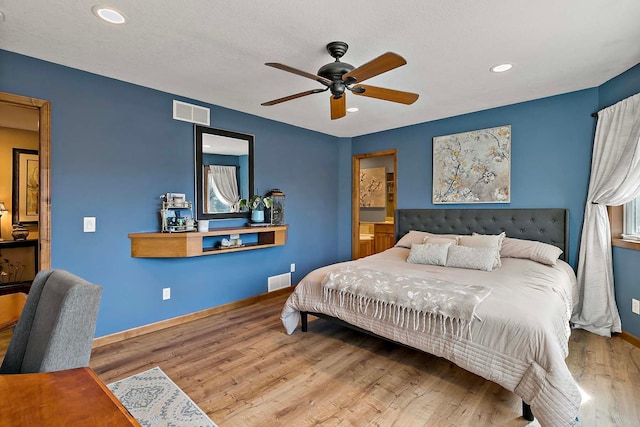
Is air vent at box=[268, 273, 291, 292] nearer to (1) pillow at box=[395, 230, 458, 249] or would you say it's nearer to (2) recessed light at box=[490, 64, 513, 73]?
(1) pillow at box=[395, 230, 458, 249]

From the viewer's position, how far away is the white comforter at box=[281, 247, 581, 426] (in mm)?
1642

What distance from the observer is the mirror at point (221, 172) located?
3585mm

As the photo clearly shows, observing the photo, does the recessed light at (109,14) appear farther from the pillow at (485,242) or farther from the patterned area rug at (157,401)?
the pillow at (485,242)

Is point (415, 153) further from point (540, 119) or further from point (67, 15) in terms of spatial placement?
point (67, 15)

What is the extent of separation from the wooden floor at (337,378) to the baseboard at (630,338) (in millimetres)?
58

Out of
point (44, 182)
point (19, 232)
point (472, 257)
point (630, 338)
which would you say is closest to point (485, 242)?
point (472, 257)

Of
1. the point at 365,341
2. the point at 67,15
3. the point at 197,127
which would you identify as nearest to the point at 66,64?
the point at 67,15

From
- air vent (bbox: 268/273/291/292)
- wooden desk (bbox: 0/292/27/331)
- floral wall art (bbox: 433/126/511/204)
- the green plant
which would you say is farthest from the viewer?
air vent (bbox: 268/273/291/292)

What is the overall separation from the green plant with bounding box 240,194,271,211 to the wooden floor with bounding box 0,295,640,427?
1504 millimetres

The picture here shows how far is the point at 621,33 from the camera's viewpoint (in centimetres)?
220

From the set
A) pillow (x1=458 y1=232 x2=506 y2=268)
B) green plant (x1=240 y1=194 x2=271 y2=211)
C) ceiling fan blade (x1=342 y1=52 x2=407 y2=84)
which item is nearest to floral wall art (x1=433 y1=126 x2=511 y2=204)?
pillow (x1=458 y1=232 x2=506 y2=268)

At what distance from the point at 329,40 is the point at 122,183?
7.66 ft

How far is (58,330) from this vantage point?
1082 mm

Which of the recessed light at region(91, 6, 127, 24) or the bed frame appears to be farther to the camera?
the bed frame
